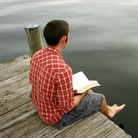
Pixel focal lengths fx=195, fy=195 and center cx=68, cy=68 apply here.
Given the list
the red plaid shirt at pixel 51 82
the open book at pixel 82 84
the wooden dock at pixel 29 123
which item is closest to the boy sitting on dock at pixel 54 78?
the red plaid shirt at pixel 51 82

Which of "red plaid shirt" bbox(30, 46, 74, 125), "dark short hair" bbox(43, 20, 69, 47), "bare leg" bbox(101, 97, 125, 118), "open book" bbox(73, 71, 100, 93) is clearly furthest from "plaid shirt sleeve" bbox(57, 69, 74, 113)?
"bare leg" bbox(101, 97, 125, 118)

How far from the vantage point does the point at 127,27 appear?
920 centimetres

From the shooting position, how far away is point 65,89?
2.23 meters

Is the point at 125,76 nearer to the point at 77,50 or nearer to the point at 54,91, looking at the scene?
the point at 77,50

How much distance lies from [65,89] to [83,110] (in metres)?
0.68

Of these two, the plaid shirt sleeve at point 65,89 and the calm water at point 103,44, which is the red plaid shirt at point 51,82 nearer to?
the plaid shirt sleeve at point 65,89

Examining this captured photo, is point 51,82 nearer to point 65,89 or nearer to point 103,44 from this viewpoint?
point 65,89

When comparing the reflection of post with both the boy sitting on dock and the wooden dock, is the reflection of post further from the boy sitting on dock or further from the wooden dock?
the boy sitting on dock

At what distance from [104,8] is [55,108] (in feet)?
37.5

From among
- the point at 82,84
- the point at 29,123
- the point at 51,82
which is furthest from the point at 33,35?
the point at 51,82

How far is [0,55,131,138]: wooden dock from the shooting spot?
2648mm

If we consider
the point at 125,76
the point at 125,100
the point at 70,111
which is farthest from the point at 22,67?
the point at 125,76

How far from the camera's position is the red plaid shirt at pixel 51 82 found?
7.16ft

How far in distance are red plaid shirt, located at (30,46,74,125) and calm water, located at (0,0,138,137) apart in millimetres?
2223
